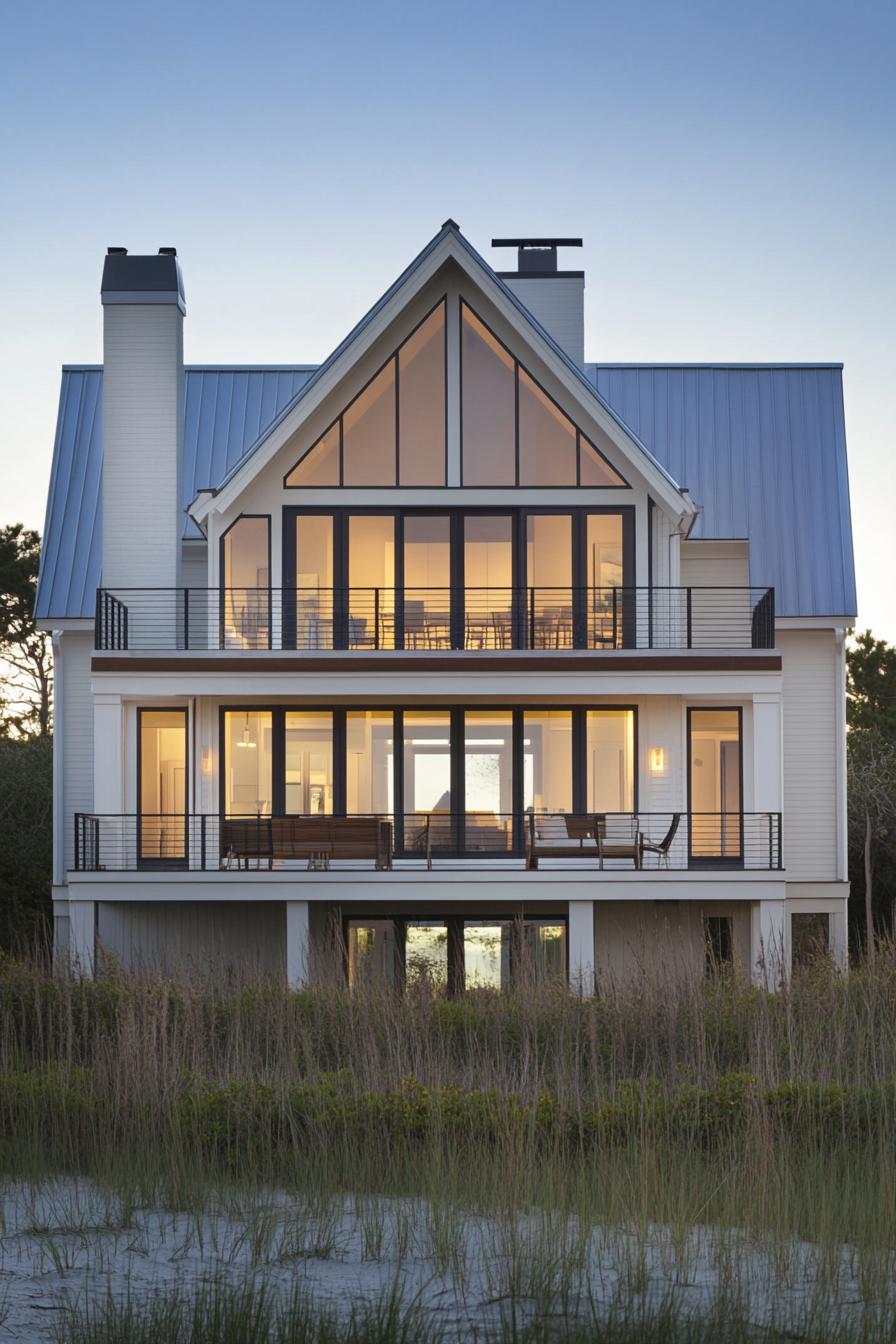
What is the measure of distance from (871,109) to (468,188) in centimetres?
619

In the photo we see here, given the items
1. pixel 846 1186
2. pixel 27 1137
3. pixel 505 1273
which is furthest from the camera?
pixel 27 1137

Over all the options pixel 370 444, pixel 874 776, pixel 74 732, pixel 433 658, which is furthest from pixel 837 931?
pixel 74 732

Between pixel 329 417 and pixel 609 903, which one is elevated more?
pixel 329 417

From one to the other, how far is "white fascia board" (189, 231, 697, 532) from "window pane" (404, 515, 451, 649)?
8.19 ft

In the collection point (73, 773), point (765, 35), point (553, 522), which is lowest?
point (73, 773)

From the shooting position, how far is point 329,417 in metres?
24.0

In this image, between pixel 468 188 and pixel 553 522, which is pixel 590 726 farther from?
pixel 468 188

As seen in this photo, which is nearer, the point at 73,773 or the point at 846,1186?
the point at 846,1186

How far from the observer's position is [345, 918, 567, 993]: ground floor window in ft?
78.0

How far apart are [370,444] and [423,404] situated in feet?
3.32

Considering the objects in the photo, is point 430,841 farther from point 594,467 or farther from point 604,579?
point 594,467

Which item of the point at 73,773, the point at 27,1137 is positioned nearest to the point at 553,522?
the point at 73,773

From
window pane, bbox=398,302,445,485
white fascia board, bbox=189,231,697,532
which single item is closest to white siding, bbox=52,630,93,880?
white fascia board, bbox=189,231,697,532

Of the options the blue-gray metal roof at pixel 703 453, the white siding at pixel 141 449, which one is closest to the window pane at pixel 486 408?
the blue-gray metal roof at pixel 703 453
